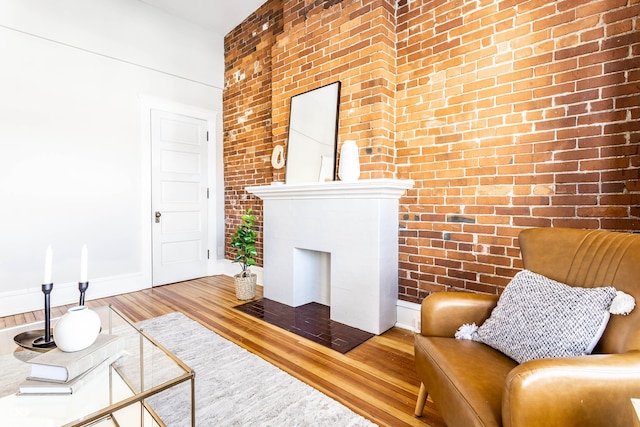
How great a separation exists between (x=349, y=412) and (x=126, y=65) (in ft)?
13.7

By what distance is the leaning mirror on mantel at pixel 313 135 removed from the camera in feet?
9.52

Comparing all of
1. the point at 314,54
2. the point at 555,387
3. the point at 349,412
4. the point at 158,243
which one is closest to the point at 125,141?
the point at 158,243

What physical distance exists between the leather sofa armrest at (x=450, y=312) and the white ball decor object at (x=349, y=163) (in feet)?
4.34

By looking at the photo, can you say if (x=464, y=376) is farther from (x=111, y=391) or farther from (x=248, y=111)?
(x=248, y=111)

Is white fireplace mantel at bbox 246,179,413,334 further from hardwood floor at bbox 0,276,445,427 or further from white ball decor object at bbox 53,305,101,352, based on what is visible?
white ball decor object at bbox 53,305,101,352

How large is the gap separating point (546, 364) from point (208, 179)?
169 inches

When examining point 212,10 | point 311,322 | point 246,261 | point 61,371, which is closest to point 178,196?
point 246,261

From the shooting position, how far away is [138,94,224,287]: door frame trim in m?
3.83

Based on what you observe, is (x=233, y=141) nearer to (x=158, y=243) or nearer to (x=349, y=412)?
(x=158, y=243)

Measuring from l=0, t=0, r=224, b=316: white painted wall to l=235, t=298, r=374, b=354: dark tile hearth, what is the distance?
5.70 feet

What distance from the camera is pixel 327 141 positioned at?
2.95 metres

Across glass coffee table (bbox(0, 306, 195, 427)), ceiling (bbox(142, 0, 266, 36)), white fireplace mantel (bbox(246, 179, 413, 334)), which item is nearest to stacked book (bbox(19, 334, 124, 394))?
glass coffee table (bbox(0, 306, 195, 427))

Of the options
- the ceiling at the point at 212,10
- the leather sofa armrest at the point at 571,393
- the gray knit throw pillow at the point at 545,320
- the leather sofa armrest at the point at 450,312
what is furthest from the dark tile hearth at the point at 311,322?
the ceiling at the point at 212,10

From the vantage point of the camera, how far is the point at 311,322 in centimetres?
275
